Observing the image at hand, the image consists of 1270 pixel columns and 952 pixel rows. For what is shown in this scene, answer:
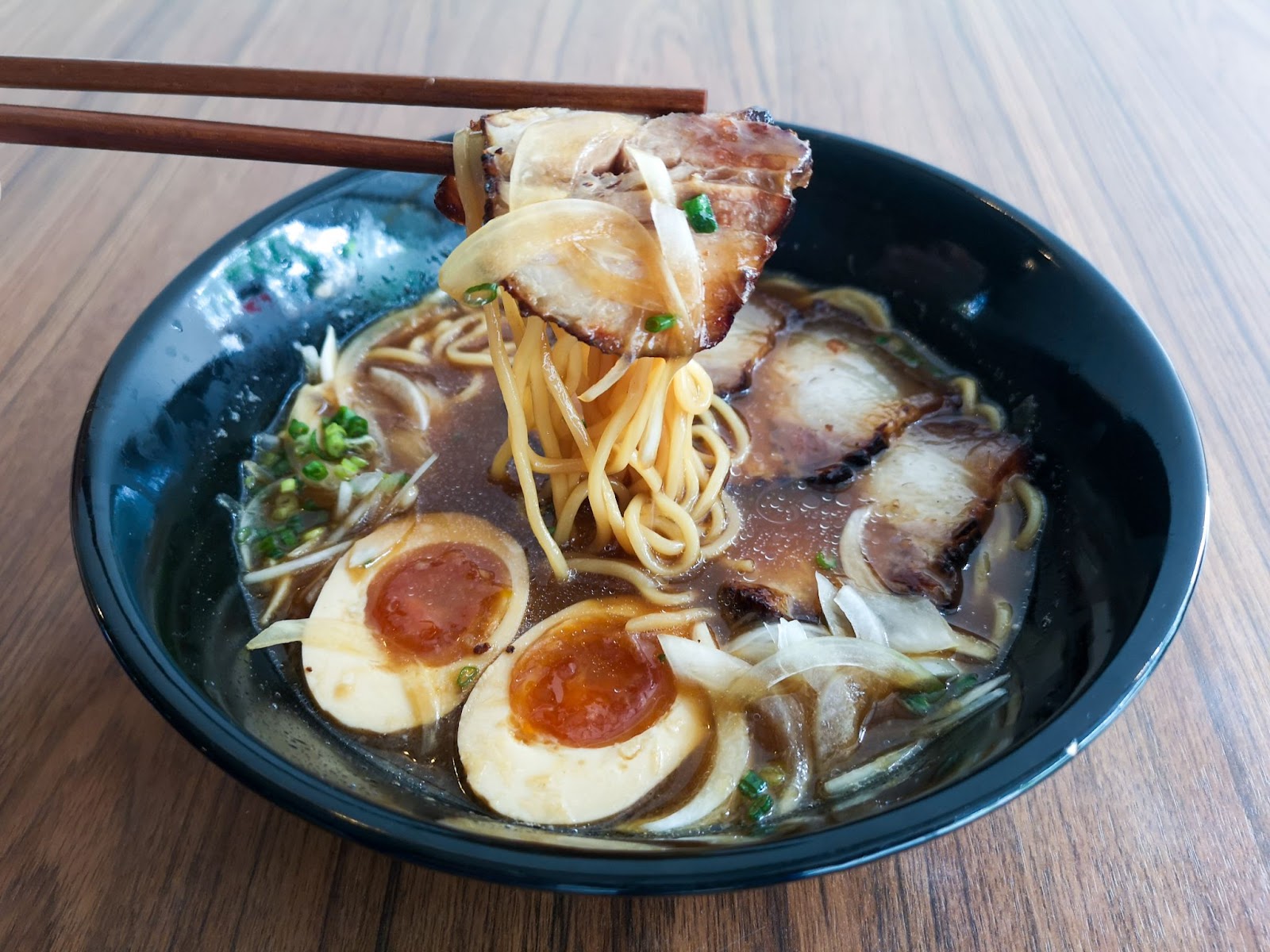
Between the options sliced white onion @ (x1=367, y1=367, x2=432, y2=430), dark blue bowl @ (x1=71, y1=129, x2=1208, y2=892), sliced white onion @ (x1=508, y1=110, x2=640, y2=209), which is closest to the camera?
dark blue bowl @ (x1=71, y1=129, x2=1208, y2=892)

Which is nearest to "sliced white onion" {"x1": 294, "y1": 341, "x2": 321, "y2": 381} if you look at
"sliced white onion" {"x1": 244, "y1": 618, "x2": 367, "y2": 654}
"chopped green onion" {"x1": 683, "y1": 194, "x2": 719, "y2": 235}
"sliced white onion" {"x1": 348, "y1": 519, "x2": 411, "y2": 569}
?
"sliced white onion" {"x1": 348, "y1": 519, "x2": 411, "y2": 569}

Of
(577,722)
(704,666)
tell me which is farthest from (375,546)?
(704,666)

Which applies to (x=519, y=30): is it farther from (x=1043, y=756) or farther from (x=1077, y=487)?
(x=1043, y=756)

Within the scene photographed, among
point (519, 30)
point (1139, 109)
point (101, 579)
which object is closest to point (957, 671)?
point (101, 579)

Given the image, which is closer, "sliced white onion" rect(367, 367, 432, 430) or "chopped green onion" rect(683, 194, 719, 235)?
"chopped green onion" rect(683, 194, 719, 235)

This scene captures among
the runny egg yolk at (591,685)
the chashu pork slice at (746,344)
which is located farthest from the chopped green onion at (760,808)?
A: the chashu pork slice at (746,344)

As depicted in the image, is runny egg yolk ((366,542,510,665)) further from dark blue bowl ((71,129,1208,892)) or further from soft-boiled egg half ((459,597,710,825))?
dark blue bowl ((71,129,1208,892))

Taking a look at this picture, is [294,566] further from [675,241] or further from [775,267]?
[775,267]

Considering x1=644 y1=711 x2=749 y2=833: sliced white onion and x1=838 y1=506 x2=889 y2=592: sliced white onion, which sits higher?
x1=838 y1=506 x2=889 y2=592: sliced white onion
